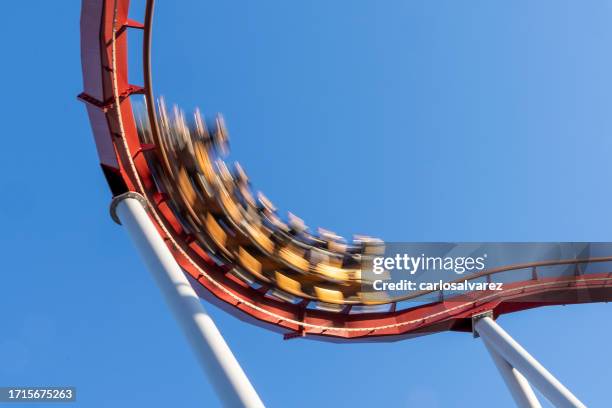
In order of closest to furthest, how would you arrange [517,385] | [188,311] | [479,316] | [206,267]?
[188,311], [206,267], [517,385], [479,316]

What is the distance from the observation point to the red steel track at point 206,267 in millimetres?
9758

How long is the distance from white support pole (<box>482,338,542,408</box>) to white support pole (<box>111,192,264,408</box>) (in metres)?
6.56

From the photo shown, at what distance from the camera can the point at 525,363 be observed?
12047 millimetres

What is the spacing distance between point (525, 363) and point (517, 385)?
96 cm

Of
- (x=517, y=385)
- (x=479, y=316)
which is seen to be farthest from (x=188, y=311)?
(x=479, y=316)

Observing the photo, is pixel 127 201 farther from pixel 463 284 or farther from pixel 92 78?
pixel 463 284

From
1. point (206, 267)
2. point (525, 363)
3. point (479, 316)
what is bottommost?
point (525, 363)

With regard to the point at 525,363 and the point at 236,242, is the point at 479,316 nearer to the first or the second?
the point at 525,363

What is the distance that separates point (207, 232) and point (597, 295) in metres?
7.45

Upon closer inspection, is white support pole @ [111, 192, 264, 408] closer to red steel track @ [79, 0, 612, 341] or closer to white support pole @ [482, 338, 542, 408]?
red steel track @ [79, 0, 612, 341]

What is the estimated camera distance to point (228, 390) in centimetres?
746

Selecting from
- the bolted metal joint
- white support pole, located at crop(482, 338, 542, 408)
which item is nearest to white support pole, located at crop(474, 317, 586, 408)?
the bolted metal joint

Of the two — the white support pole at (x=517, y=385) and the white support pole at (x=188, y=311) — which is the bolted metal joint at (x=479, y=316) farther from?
the white support pole at (x=188, y=311)

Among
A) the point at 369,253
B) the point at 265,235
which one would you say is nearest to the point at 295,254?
the point at 265,235
